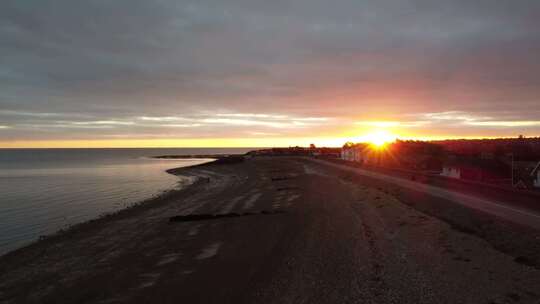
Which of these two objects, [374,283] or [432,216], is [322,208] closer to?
[432,216]

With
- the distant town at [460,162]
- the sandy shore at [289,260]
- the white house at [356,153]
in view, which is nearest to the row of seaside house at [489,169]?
the distant town at [460,162]

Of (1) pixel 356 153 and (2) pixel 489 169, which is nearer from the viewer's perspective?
(2) pixel 489 169

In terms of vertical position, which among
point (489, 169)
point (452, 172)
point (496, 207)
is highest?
point (489, 169)

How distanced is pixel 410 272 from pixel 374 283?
1.41m

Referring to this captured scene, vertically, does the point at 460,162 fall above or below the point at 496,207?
above

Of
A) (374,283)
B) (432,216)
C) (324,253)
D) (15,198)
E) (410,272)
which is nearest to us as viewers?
(374,283)

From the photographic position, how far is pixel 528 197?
24.1 m

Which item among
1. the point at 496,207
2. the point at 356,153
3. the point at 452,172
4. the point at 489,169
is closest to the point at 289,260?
the point at 496,207

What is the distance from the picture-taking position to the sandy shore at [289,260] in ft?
37.0

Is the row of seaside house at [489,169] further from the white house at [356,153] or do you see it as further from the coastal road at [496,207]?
the white house at [356,153]

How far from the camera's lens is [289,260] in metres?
14.3

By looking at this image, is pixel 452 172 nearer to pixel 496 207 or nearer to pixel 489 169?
pixel 489 169

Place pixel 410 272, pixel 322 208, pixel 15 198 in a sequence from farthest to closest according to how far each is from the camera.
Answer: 1. pixel 15 198
2. pixel 322 208
3. pixel 410 272

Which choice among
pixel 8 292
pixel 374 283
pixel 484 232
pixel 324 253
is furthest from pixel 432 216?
pixel 8 292
